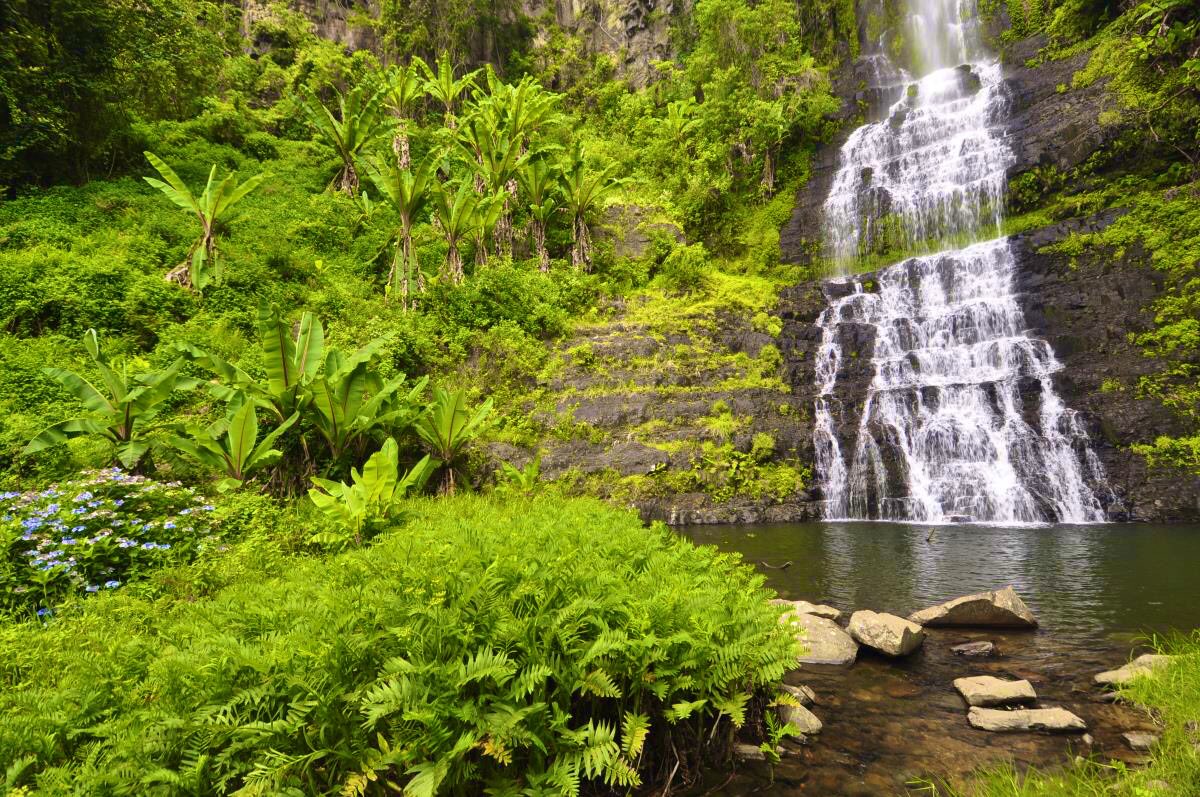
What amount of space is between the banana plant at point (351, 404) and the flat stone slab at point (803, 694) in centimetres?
664

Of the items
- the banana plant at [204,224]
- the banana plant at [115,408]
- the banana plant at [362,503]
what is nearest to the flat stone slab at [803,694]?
the banana plant at [362,503]

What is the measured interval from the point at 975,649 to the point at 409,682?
4841 millimetres

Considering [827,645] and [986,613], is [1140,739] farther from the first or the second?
[986,613]

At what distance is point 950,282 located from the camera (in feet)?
49.7

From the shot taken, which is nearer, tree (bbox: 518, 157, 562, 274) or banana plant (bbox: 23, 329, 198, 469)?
banana plant (bbox: 23, 329, 198, 469)

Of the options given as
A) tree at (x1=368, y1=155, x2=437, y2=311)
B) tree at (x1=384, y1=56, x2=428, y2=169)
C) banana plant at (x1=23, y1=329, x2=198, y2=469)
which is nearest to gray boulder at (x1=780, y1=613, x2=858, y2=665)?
banana plant at (x1=23, y1=329, x2=198, y2=469)

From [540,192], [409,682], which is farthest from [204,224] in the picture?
[409,682]

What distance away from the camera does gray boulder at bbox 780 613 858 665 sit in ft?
14.3

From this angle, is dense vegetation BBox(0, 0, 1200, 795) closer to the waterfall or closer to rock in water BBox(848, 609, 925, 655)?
the waterfall

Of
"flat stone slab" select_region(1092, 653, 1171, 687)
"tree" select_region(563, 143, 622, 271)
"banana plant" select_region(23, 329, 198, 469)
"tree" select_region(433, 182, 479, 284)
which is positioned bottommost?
"flat stone slab" select_region(1092, 653, 1171, 687)

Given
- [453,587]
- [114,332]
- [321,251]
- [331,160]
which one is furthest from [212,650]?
[331,160]

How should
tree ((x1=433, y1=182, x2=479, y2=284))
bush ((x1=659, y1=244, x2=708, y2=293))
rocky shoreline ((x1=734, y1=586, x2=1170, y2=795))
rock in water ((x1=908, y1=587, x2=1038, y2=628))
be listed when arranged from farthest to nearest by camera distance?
1. bush ((x1=659, y1=244, x2=708, y2=293))
2. tree ((x1=433, y1=182, x2=479, y2=284))
3. rock in water ((x1=908, y1=587, x2=1038, y2=628))
4. rocky shoreline ((x1=734, y1=586, x2=1170, y2=795))

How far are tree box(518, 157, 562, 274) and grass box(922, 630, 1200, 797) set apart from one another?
1623 cm

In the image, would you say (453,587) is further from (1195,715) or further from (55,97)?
(55,97)
